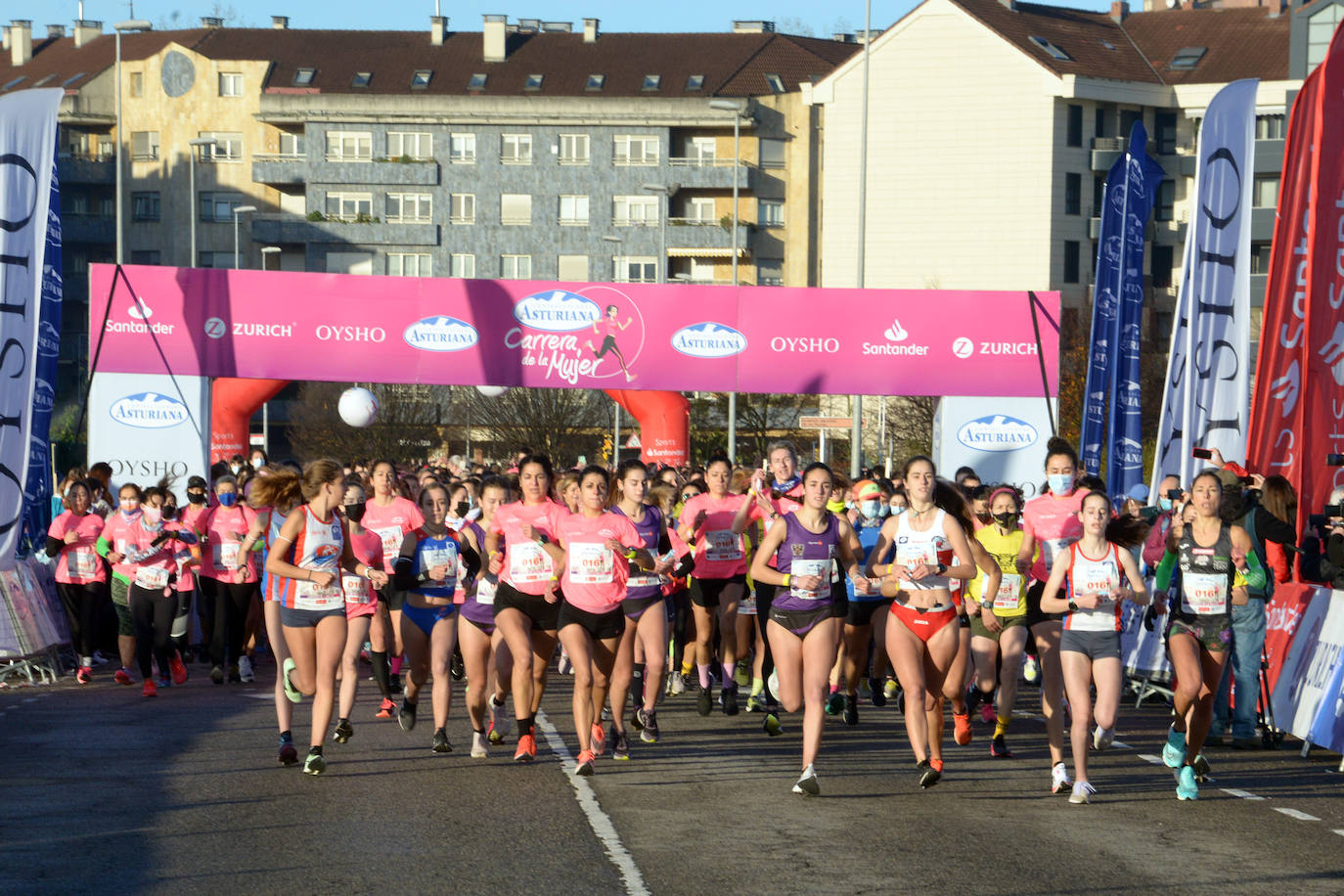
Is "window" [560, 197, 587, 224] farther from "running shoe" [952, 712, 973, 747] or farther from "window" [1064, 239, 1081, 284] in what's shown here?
"running shoe" [952, 712, 973, 747]

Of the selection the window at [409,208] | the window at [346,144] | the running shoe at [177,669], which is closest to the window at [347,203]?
the window at [409,208]

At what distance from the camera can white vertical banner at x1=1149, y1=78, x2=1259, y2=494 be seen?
57.7 feet

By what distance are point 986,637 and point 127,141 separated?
77.2 metres

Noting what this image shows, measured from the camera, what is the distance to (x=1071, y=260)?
74875 millimetres

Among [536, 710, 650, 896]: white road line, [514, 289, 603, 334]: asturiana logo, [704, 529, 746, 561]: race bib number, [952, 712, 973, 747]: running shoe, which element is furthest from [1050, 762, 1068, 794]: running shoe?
[514, 289, 603, 334]: asturiana logo

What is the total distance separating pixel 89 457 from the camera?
79.0ft

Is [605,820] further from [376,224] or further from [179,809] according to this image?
[376,224]

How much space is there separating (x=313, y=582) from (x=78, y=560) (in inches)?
291

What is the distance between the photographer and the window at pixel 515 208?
81.6 m

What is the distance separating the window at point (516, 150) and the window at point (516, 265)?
12.5 feet

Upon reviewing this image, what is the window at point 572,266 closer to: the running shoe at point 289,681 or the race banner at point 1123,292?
the race banner at point 1123,292

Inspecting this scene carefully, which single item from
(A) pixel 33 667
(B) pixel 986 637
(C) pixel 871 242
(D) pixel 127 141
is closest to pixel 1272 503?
(B) pixel 986 637

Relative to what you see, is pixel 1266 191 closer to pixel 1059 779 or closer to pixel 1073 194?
pixel 1073 194

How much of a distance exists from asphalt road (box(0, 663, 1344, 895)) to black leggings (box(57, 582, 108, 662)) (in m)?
3.86
